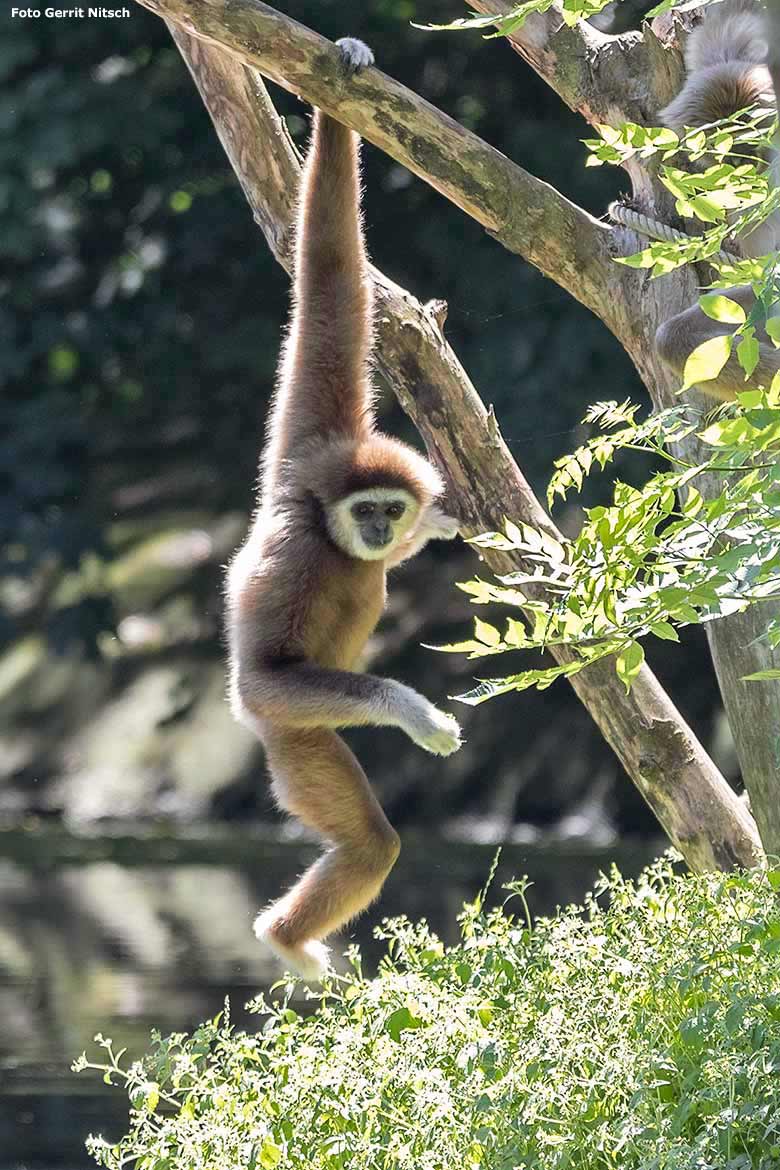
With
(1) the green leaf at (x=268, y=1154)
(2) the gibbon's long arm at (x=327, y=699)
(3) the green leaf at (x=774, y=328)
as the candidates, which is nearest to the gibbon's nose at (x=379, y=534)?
(2) the gibbon's long arm at (x=327, y=699)

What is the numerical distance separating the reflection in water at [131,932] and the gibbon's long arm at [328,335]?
108 inches

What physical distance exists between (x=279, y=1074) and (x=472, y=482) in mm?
1982

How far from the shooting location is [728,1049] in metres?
3.55

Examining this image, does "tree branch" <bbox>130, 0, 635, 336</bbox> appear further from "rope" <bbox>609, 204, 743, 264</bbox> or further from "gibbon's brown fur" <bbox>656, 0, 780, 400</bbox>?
"gibbon's brown fur" <bbox>656, 0, 780, 400</bbox>

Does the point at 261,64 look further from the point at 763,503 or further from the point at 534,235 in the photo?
the point at 763,503

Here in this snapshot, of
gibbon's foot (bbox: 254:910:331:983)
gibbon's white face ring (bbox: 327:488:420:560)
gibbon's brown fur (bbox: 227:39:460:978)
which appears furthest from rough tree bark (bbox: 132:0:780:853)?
gibbon's foot (bbox: 254:910:331:983)

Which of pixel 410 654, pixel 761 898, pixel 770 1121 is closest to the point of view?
pixel 770 1121

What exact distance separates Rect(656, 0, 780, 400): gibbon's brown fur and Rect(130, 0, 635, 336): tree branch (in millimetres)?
341

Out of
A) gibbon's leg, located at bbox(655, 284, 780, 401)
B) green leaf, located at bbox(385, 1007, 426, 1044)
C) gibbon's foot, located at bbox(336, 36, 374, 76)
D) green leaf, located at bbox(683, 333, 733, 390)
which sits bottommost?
green leaf, located at bbox(385, 1007, 426, 1044)

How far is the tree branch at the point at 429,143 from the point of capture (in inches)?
174

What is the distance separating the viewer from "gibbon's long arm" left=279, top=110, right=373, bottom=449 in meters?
5.00

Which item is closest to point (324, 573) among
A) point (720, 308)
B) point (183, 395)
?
point (720, 308)

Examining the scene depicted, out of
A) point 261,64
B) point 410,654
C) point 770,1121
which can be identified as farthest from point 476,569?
point 770,1121

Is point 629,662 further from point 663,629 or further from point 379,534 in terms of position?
point 379,534
